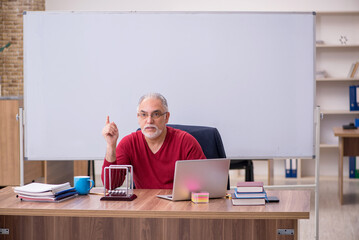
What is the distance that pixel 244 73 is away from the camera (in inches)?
147

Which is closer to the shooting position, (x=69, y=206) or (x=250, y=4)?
(x=69, y=206)

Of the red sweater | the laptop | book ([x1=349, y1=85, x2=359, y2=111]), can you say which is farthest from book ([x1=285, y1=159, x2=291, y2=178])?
the laptop

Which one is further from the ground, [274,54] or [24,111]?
[274,54]

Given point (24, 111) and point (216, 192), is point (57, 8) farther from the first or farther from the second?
point (216, 192)

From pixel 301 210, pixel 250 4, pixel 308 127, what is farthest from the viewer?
pixel 250 4

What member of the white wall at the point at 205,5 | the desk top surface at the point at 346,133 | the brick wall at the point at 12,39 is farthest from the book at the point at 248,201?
the brick wall at the point at 12,39

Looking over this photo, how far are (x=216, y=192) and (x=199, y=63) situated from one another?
1613 millimetres

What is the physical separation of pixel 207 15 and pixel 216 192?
1.79m

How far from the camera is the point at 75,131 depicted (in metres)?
3.77

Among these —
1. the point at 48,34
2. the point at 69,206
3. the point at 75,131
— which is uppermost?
the point at 48,34

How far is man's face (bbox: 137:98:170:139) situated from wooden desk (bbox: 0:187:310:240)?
0.48m

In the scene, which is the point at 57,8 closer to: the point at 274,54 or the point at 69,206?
the point at 274,54

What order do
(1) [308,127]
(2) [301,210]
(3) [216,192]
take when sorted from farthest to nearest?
(1) [308,127] < (3) [216,192] < (2) [301,210]

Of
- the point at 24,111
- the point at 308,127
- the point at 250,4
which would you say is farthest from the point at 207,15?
the point at 250,4
